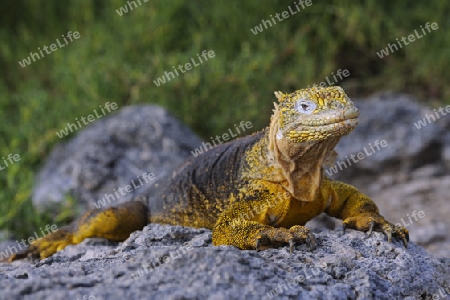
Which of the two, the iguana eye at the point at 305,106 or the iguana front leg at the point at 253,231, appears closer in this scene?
the iguana front leg at the point at 253,231

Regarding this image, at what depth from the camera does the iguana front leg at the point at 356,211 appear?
4.27m

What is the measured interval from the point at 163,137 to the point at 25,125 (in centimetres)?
241

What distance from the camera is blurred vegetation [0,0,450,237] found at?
9.28 metres

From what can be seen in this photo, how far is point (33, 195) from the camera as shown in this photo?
7.89 metres

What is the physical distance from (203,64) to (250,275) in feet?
21.5

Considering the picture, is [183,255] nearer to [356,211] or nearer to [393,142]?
[356,211]

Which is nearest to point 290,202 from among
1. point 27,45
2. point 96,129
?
point 96,129

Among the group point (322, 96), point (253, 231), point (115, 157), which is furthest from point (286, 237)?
point (115, 157)

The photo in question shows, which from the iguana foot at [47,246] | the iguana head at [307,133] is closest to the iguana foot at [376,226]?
Result: the iguana head at [307,133]

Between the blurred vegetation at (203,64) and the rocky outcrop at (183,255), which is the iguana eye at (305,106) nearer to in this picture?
the rocky outcrop at (183,255)

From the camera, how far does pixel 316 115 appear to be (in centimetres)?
391

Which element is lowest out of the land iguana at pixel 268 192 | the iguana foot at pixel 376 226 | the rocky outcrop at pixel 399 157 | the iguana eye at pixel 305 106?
the rocky outcrop at pixel 399 157

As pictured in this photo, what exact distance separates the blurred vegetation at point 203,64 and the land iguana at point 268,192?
3.08 m

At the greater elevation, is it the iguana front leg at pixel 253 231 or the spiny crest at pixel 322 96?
the spiny crest at pixel 322 96
